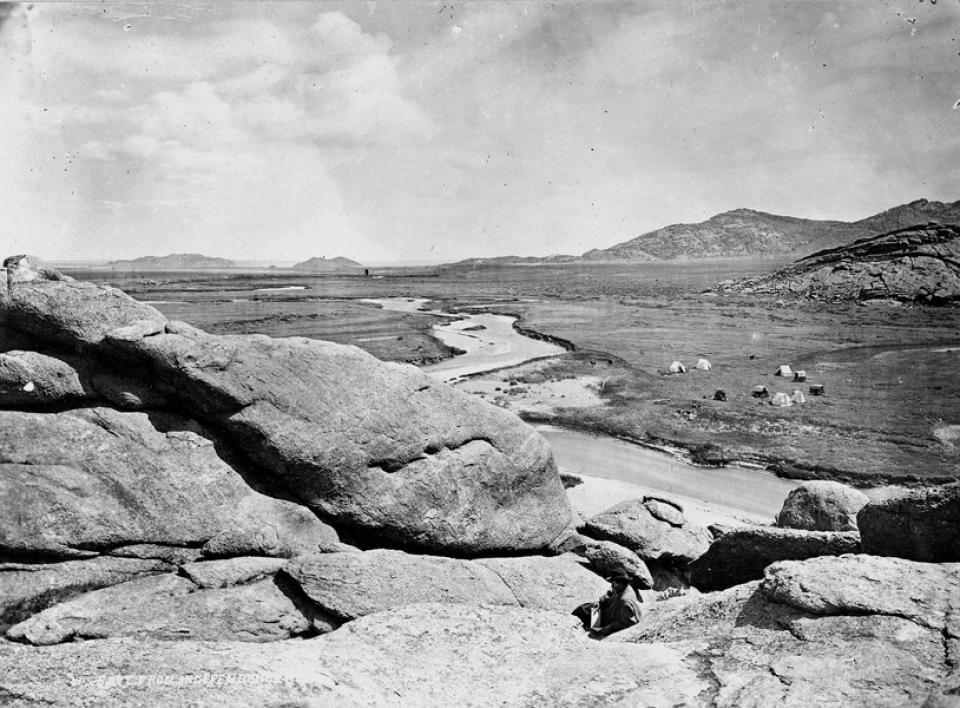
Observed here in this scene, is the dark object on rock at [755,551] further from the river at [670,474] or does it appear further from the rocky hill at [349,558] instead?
the river at [670,474]

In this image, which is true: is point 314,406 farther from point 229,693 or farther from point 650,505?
point 650,505

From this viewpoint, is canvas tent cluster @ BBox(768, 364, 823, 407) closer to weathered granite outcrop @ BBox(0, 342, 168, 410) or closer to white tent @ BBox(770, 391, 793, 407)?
white tent @ BBox(770, 391, 793, 407)

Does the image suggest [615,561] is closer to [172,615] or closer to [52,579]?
[172,615]

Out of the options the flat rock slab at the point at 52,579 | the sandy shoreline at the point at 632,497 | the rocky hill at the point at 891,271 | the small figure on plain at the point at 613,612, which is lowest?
the sandy shoreline at the point at 632,497

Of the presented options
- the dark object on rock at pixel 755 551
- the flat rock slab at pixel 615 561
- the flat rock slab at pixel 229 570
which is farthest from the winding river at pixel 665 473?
the flat rock slab at pixel 229 570

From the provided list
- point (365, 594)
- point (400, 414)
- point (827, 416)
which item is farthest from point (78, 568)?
point (827, 416)
